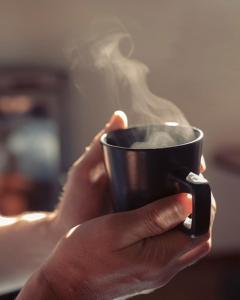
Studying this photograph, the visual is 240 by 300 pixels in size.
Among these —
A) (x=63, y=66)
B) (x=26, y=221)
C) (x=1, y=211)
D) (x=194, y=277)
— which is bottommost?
(x=194, y=277)

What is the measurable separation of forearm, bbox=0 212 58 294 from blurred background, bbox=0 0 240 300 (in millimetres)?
1193

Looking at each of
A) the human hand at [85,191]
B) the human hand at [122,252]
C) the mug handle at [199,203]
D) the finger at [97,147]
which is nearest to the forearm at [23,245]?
the human hand at [85,191]

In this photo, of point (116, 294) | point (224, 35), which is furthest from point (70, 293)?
point (224, 35)

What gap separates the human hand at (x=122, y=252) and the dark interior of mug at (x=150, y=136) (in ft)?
0.43

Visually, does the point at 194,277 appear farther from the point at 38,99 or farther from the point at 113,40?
the point at 113,40

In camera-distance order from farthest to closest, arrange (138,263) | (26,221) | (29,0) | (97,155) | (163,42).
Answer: (29,0), (163,42), (26,221), (97,155), (138,263)

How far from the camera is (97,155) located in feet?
2.70

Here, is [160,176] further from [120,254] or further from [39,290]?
[39,290]

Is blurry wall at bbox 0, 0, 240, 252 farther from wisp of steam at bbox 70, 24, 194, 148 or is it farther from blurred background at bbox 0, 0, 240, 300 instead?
wisp of steam at bbox 70, 24, 194, 148

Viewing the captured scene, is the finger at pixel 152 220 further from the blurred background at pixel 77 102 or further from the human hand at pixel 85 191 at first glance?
the blurred background at pixel 77 102

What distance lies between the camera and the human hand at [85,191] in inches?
32.7

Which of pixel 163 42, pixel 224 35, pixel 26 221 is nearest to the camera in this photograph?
pixel 26 221

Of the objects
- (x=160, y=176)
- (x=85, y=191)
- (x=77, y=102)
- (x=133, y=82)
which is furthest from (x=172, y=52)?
(x=160, y=176)

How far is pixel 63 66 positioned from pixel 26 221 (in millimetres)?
1369
